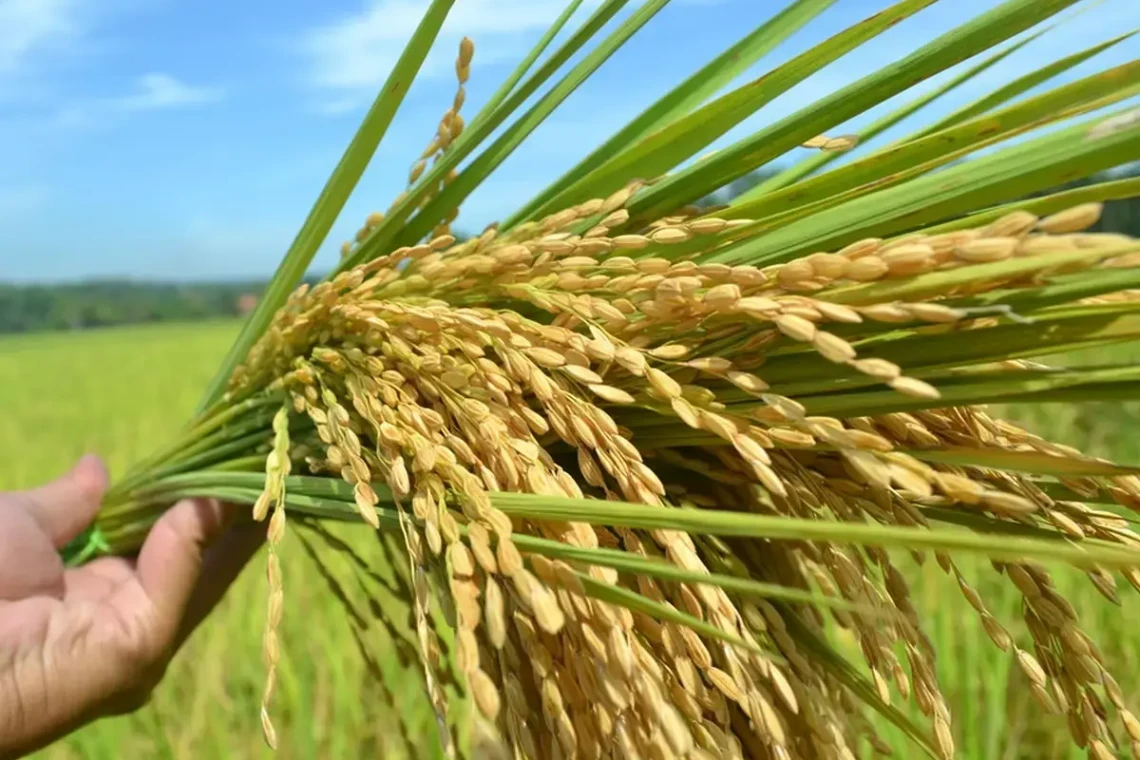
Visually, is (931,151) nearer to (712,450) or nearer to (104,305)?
(712,450)

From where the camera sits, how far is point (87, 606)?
1.16 metres

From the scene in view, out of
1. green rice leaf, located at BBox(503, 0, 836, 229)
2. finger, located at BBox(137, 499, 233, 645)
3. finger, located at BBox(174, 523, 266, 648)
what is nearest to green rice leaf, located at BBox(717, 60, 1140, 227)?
green rice leaf, located at BBox(503, 0, 836, 229)

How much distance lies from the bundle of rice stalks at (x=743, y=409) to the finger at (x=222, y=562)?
54 centimetres

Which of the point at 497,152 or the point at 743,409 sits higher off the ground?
the point at 497,152

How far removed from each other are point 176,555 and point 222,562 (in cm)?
16

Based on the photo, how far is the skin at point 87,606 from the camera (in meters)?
1.06

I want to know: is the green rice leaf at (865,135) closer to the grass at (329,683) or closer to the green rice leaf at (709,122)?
the green rice leaf at (709,122)


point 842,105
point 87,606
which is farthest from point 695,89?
point 87,606

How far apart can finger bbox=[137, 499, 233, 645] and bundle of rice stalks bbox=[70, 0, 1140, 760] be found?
1.26 ft

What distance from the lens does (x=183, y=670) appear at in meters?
1.96

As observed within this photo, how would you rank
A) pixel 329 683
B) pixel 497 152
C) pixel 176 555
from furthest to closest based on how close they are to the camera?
pixel 329 683
pixel 176 555
pixel 497 152

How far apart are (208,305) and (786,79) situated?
137ft

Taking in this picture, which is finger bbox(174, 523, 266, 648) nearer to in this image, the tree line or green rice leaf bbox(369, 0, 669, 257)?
green rice leaf bbox(369, 0, 669, 257)

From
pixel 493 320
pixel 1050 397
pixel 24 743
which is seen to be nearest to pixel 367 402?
pixel 493 320
